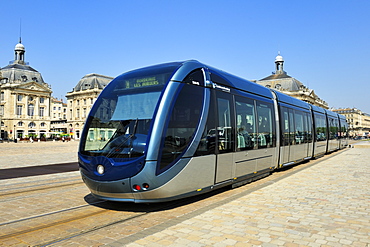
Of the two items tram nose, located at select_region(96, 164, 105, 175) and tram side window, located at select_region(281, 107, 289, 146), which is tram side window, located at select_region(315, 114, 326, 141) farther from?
tram nose, located at select_region(96, 164, 105, 175)

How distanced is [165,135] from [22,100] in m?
97.1

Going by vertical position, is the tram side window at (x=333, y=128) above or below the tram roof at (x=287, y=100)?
below

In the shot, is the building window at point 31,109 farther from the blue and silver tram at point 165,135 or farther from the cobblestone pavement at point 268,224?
the cobblestone pavement at point 268,224

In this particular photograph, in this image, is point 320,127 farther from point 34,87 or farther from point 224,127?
point 34,87

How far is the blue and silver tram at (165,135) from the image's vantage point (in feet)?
18.6

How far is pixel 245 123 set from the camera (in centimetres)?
841

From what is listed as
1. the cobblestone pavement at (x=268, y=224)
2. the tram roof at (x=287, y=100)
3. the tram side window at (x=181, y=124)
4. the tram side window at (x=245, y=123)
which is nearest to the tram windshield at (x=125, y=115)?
the tram side window at (x=181, y=124)

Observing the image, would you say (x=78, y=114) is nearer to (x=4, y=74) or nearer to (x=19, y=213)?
(x=4, y=74)

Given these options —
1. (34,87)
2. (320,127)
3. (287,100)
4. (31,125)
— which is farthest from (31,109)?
(287,100)

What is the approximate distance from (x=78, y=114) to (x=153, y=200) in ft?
329

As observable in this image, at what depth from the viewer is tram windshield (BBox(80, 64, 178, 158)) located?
228 inches

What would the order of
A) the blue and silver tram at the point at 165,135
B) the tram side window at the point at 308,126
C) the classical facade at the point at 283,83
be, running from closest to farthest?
1. the blue and silver tram at the point at 165,135
2. the tram side window at the point at 308,126
3. the classical facade at the point at 283,83

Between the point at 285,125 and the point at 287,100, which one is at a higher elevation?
the point at 287,100

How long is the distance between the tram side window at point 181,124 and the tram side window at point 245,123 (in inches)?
74.1
